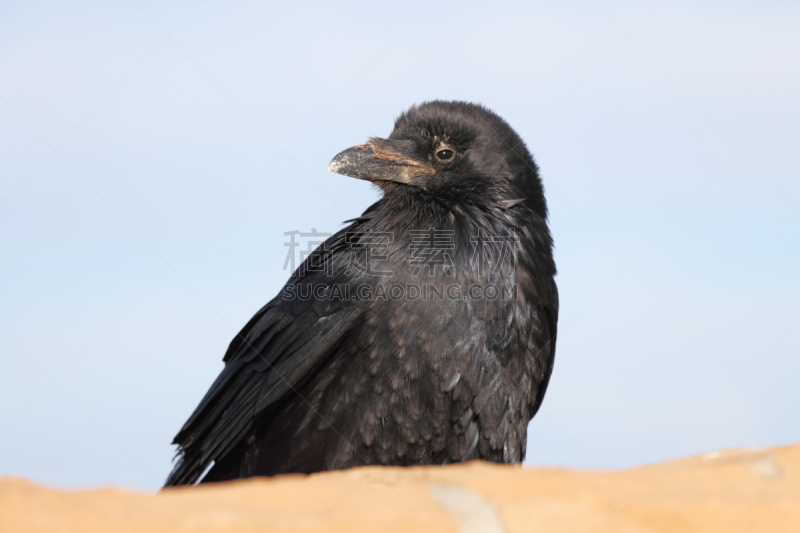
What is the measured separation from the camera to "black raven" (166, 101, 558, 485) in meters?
4.12

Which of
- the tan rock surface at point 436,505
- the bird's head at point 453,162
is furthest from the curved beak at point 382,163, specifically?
the tan rock surface at point 436,505

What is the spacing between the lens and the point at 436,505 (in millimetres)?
1959

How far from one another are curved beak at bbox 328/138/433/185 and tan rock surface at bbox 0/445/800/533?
9.32 feet

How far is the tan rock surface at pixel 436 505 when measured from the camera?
182 cm

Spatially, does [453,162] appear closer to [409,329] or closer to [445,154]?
[445,154]

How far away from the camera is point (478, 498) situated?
199 centimetres

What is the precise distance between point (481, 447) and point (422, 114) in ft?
7.65

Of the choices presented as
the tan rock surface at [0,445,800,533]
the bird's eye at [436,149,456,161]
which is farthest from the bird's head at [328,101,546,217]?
Result: the tan rock surface at [0,445,800,533]

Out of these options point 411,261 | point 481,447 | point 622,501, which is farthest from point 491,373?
point 622,501

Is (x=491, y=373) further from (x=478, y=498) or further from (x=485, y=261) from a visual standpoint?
(x=478, y=498)

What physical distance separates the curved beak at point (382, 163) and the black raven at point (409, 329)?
0.01 meters

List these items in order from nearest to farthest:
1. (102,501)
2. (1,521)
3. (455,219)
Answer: (1,521) < (102,501) < (455,219)

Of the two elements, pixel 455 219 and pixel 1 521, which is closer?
pixel 1 521

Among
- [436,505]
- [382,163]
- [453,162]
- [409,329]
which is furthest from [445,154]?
[436,505]
